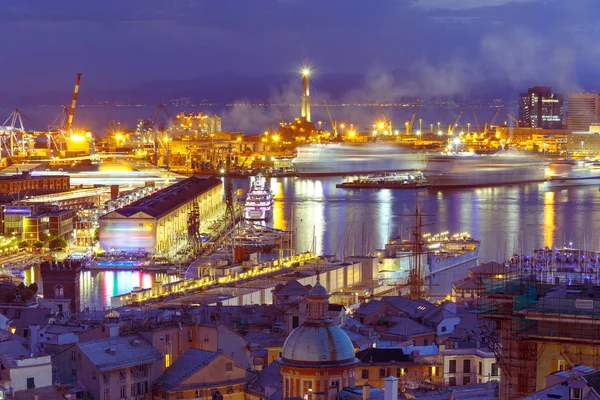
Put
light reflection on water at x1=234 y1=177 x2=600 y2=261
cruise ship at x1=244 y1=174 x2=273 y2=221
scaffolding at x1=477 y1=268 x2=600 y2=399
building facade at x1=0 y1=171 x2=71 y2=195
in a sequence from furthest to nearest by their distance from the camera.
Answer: building facade at x1=0 y1=171 x2=71 y2=195, cruise ship at x1=244 y1=174 x2=273 y2=221, light reflection on water at x1=234 y1=177 x2=600 y2=261, scaffolding at x1=477 y1=268 x2=600 y2=399

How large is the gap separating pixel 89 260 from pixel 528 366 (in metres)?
11.9

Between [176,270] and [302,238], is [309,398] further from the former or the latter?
[302,238]

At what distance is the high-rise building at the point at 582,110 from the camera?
57.6 metres

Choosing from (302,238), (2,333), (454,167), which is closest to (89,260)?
(302,238)

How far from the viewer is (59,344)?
602 cm

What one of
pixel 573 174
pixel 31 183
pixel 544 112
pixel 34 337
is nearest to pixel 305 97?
pixel 544 112

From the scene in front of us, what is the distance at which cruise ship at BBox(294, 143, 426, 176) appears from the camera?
37031mm

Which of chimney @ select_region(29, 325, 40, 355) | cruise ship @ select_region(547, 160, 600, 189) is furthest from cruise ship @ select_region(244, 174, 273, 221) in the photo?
chimney @ select_region(29, 325, 40, 355)

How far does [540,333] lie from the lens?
331cm

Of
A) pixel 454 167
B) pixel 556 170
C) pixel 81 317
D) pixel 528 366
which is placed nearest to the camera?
pixel 528 366

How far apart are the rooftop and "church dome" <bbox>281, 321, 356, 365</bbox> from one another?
1155 centimetres

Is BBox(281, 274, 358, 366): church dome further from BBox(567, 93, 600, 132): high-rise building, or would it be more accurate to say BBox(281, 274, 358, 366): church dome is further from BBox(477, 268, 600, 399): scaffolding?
BBox(567, 93, 600, 132): high-rise building

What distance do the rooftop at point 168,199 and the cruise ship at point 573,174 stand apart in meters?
12.1

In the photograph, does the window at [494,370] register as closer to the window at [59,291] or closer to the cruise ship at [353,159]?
the window at [59,291]
